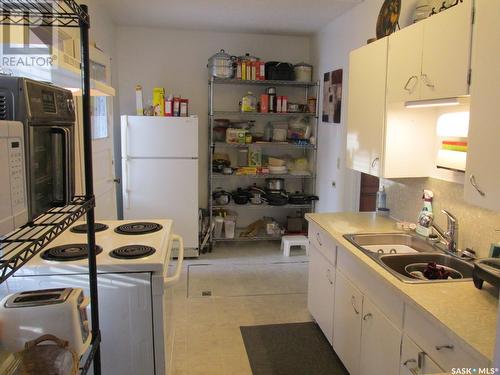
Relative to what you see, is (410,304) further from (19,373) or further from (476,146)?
(19,373)

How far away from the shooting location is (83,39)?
1275mm

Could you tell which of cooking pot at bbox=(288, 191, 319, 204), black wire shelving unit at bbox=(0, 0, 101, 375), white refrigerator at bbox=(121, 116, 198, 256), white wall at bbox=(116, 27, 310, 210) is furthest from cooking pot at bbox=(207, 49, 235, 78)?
black wire shelving unit at bbox=(0, 0, 101, 375)

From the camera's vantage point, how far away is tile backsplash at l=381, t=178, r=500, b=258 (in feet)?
6.83

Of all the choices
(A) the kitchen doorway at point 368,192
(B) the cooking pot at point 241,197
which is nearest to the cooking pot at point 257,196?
(B) the cooking pot at point 241,197

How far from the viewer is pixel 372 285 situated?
2.03m

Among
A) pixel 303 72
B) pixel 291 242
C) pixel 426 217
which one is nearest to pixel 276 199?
pixel 291 242

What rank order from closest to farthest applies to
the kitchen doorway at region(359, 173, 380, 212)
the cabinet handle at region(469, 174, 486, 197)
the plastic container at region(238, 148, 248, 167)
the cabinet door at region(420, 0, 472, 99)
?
the cabinet handle at region(469, 174, 486, 197), the cabinet door at region(420, 0, 472, 99), the kitchen doorway at region(359, 173, 380, 212), the plastic container at region(238, 148, 248, 167)

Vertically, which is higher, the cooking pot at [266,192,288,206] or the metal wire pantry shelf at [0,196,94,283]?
the metal wire pantry shelf at [0,196,94,283]

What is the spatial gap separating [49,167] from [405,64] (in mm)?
1857

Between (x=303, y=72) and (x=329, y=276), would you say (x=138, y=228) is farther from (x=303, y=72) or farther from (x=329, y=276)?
(x=303, y=72)

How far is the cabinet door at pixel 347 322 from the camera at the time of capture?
222 centimetres

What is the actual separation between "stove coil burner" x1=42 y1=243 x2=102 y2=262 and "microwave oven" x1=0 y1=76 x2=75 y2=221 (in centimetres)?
79

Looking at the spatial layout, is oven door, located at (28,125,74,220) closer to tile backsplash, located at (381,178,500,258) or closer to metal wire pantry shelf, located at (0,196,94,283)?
metal wire pantry shelf, located at (0,196,94,283)

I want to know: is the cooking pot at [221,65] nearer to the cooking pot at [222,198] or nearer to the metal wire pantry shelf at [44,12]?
the cooking pot at [222,198]
